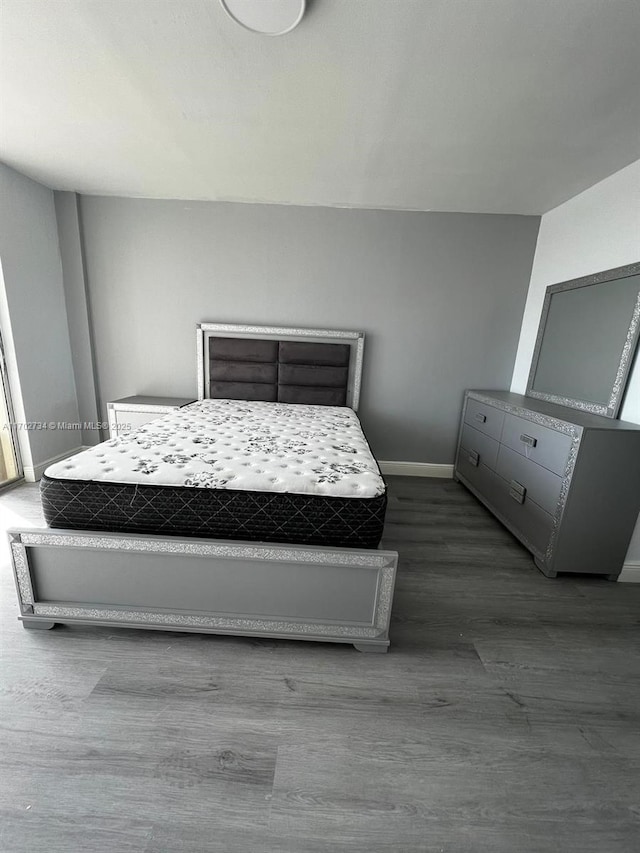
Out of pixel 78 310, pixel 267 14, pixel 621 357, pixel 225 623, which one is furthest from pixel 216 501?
pixel 78 310

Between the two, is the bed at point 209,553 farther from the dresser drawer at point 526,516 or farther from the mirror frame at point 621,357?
the mirror frame at point 621,357

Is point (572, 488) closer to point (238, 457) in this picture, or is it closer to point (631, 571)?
point (631, 571)

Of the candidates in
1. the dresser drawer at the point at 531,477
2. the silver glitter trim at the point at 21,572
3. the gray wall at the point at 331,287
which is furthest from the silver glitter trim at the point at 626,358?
the silver glitter trim at the point at 21,572

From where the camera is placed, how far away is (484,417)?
287cm

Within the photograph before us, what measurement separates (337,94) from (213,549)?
211 centimetres

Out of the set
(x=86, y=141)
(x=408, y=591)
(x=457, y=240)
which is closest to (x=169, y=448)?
(x=408, y=591)

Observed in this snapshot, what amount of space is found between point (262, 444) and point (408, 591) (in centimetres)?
112

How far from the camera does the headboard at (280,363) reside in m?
3.16

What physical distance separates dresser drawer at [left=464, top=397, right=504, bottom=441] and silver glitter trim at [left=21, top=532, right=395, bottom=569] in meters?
1.76

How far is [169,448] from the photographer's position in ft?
5.82

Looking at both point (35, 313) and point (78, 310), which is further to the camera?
point (78, 310)

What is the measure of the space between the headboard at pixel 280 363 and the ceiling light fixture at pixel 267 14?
195 cm

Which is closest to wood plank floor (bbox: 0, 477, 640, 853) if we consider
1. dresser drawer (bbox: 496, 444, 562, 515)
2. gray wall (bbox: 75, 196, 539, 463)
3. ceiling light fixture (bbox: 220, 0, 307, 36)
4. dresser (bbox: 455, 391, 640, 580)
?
dresser (bbox: 455, 391, 640, 580)

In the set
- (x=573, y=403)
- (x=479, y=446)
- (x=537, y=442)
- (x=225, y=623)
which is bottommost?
(x=225, y=623)
